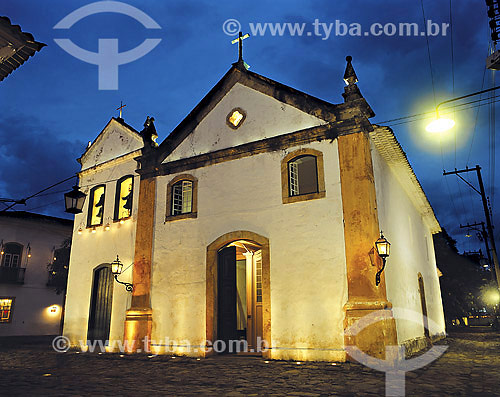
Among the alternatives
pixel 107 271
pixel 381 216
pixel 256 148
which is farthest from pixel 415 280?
pixel 107 271

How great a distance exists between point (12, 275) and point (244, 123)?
59.3ft

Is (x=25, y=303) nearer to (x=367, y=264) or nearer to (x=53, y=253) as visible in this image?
(x=53, y=253)

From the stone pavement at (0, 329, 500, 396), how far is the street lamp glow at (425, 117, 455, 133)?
4.70 metres

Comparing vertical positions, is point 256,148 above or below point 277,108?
below

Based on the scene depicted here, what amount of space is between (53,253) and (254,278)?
1658 centimetres

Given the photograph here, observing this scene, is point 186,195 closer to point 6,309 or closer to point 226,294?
point 226,294

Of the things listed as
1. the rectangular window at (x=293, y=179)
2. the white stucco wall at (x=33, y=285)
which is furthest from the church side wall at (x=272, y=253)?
the white stucco wall at (x=33, y=285)

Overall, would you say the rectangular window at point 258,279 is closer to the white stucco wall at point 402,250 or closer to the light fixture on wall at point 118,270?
the light fixture on wall at point 118,270

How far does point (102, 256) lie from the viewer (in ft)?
46.9

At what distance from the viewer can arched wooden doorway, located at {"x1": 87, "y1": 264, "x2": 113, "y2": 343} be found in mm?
13508

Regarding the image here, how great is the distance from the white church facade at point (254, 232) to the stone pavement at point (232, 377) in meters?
0.98

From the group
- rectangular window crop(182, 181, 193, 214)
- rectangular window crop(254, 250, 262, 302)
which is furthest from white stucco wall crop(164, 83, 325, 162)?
rectangular window crop(254, 250, 262, 302)

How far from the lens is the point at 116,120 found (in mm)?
15852

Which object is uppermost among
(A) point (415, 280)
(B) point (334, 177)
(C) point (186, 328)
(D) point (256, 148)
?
(D) point (256, 148)
